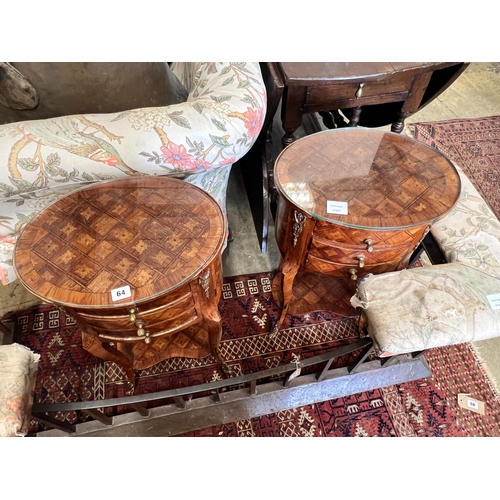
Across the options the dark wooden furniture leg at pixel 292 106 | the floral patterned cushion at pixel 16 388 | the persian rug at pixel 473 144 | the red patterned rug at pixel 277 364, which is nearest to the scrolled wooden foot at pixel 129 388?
the red patterned rug at pixel 277 364

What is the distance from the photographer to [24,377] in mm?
885

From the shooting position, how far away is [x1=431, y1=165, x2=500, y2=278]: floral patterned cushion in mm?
1083

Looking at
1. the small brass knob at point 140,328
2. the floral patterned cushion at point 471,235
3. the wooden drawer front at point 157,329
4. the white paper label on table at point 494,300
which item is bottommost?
the wooden drawer front at point 157,329

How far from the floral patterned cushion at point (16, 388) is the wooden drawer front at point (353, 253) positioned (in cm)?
78

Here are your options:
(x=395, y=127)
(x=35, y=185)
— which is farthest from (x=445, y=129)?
(x=35, y=185)

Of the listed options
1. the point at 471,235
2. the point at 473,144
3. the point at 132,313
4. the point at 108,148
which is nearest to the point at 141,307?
the point at 132,313

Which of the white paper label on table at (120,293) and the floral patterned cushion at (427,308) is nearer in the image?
the white paper label on table at (120,293)

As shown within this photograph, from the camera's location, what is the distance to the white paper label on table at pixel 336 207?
956 mm

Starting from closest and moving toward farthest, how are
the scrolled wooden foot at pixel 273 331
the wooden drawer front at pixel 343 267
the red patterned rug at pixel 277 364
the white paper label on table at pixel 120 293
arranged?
the white paper label on table at pixel 120 293
the wooden drawer front at pixel 343 267
the red patterned rug at pixel 277 364
the scrolled wooden foot at pixel 273 331

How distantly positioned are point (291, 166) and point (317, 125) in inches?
41.1

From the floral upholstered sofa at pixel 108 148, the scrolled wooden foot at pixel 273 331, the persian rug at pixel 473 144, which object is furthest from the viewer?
the persian rug at pixel 473 144

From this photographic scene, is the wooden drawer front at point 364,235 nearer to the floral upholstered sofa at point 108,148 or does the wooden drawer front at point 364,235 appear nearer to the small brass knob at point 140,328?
the floral upholstered sofa at point 108,148

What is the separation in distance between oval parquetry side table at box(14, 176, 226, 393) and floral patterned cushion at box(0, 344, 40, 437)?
0.47 ft
